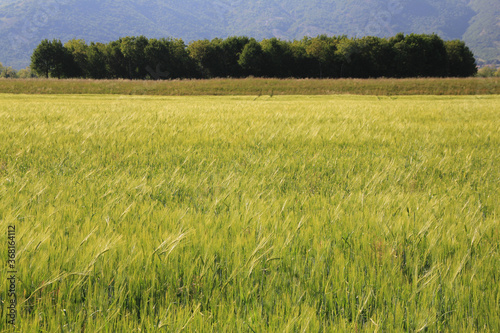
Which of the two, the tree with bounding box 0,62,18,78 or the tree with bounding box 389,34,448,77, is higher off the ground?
the tree with bounding box 0,62,18,78

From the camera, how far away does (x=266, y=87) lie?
39.6m

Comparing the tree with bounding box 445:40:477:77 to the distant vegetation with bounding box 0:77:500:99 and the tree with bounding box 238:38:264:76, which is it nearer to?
the distant vegetation with bounding box 0:77:500:99

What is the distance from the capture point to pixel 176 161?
3221 mm

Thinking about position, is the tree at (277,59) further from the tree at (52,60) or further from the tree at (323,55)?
the tree at (52,60)

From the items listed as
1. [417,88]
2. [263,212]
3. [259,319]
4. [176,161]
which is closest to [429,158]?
[263,212]

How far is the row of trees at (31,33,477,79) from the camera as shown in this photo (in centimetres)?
6831

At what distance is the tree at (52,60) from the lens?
71.7 m

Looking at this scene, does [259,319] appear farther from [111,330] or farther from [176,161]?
[176,161]

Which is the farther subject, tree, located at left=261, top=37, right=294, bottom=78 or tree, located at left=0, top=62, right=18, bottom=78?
tree, located at left=0, top=62, right=18, bottom=78

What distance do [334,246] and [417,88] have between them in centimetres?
4199

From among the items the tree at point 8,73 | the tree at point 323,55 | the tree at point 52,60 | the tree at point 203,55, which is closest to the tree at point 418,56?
the tree at point 323,55

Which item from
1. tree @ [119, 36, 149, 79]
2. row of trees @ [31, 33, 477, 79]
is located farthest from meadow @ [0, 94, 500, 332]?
tree @ [119, 36, 149, 79]

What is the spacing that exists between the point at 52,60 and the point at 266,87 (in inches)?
2370

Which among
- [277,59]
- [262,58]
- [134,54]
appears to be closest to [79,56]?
[134,54]
